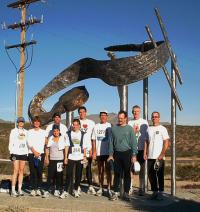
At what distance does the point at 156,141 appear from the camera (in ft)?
29.3

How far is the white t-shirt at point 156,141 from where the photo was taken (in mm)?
8898

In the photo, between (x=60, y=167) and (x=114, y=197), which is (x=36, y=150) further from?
(x=114, y=197)

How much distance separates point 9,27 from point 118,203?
727 inches

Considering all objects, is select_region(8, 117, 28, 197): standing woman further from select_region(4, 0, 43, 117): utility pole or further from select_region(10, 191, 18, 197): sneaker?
select_region(4, 0, 43, 117): utility pole

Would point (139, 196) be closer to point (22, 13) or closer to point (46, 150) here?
point (46, 150)

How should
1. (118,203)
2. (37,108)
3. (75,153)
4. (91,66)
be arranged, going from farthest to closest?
(37,108) < (91,66) < (75,153) < (118,203)

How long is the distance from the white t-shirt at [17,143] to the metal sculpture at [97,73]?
6.88ft

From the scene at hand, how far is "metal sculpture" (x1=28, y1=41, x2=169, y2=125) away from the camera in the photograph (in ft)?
32.5

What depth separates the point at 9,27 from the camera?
81.8 feet

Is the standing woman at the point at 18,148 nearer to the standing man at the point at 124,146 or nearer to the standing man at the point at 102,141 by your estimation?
the standing man at the point at 102,141

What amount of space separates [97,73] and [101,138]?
217 cm

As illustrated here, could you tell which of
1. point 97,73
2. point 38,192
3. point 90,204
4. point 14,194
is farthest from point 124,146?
point 97,73

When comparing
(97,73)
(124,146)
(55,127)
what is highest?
(97,73)

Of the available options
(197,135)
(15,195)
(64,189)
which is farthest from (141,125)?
(197,135)
